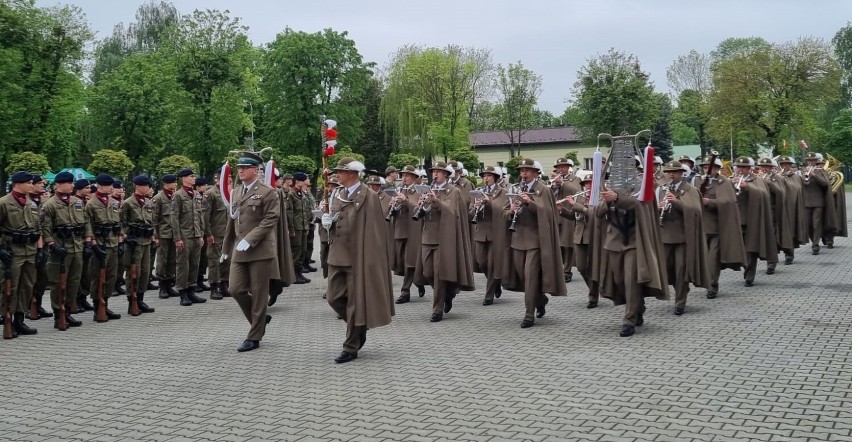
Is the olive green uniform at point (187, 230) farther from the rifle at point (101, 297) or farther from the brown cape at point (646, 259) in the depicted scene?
the brown cape at point (646, 259)

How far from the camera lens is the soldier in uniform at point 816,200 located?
18312 mm

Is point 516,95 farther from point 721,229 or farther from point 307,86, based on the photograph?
point 721,229

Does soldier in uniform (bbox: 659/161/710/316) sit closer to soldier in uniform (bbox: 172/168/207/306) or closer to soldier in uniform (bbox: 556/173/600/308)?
soldier in uniform (bbox: 556/173/600/308)

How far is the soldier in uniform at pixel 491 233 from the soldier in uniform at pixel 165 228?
521 cm

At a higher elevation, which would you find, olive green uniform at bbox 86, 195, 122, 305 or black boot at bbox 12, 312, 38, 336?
olive green uniform at bbox 86, 195, 122, 305

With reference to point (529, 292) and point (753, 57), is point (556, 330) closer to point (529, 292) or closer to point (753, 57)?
point (529, 292)

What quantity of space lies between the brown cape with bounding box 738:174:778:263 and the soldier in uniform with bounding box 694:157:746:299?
48.9 inches

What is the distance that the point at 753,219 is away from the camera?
14414 millimetres

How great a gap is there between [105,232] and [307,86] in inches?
1610

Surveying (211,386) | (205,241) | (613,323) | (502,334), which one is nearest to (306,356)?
(211,386)

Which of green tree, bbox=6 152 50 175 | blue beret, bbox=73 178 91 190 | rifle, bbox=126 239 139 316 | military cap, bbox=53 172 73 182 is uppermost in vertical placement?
green tree, bbox=6 152 50 175

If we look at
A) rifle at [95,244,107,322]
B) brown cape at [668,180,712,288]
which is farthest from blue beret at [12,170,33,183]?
brown cape at [668,180,712,288]

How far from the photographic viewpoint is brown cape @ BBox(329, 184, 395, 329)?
9.00 metres

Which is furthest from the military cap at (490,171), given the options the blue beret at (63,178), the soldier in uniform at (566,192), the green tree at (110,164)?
the green tree at (110,164)
